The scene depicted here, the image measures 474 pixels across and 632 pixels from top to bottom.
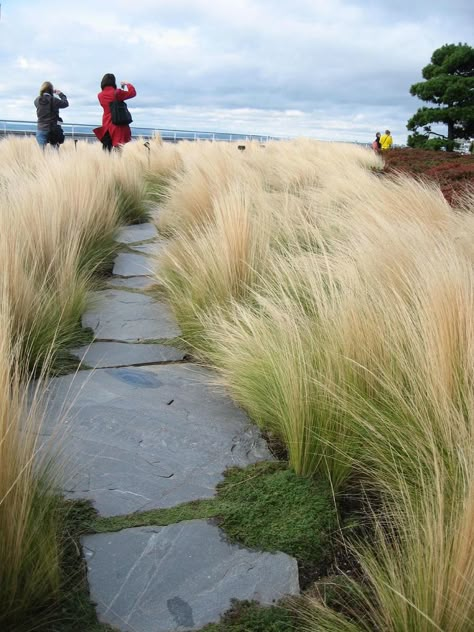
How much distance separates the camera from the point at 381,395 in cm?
205

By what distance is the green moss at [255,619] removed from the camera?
1457 mm

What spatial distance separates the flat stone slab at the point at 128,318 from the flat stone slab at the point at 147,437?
1.72 feet

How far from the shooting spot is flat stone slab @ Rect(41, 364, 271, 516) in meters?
1.95

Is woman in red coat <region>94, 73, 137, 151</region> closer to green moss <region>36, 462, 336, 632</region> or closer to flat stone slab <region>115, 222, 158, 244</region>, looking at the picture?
flat stone slab <region>115, 222, 158, 244</region>

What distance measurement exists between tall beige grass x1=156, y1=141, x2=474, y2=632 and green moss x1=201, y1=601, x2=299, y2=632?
63 millimetres

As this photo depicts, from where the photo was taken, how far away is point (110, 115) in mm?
10422

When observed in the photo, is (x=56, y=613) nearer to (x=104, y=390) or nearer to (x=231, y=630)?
(x=231, y=630)

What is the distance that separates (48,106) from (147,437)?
9.54 m

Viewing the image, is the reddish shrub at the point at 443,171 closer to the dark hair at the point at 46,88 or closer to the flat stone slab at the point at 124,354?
the flat stone slab at the point at 124,354

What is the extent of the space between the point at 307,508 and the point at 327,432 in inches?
11.8

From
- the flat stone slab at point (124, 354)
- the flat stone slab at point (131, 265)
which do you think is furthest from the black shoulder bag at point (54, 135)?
the flat stone slab at point (124, 354)

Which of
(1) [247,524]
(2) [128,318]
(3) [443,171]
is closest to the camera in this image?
(1) [247,524]

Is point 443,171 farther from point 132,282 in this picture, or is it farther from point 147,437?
point 147,437

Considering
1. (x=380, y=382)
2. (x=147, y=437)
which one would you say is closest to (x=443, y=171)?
(x=380, y=382)
